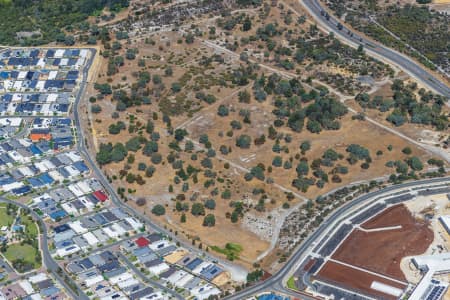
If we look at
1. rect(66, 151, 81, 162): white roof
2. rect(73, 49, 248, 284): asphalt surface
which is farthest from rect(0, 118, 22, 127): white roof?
rect(66, 151, 81, 162): white roof

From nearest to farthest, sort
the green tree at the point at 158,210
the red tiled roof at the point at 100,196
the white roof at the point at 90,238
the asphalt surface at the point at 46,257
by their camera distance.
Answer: the asphalt surface at the point at 46,257 < the white roof at the point at 90,238 < the green tree at the point at 158,210 < the red tiled roof at the point at 100,196

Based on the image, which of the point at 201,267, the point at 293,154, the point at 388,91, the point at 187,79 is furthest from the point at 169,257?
the point at 388,91

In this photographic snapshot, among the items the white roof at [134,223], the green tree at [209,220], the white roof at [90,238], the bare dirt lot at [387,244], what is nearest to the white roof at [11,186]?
the white roof at [90,238]

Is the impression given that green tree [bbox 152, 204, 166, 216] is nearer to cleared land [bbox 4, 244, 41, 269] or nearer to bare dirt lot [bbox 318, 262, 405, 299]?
cleared land [bbox 4, 244, 41, 269]

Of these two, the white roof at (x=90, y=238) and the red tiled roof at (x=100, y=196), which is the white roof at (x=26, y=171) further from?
the white roof at (x=90, y=238)

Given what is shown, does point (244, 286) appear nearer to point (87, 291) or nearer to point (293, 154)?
point (87, 291)

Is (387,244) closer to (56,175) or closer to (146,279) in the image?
(146,279)

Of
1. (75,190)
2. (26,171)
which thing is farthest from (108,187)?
(26,171)
